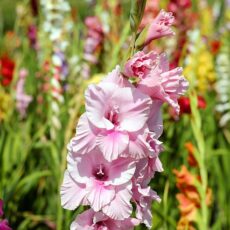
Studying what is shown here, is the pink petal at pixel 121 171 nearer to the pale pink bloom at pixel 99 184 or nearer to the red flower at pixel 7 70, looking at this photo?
the pale pink bloom at pixel 99 184

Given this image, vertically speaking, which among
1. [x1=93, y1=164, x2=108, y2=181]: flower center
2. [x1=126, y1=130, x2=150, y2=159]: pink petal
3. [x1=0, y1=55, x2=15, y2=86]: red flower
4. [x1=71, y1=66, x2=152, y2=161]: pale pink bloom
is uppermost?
[x1=0, y1=55, x2=15, y2=86]: red flower

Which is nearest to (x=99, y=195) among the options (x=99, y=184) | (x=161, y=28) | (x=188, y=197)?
(x=99, y=184)

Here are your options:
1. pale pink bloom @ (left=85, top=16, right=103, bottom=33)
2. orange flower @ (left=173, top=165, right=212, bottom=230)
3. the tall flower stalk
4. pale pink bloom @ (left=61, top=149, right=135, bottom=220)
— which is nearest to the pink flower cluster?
pale pink bloom @ (left=61, top=149, right=135, bottom=220)

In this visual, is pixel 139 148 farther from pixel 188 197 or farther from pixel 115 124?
pixel 188 197

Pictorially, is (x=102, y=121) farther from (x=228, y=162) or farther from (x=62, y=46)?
(x=62, y=46)

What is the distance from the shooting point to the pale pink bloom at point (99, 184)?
96cm

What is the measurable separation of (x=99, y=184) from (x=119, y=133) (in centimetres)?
9

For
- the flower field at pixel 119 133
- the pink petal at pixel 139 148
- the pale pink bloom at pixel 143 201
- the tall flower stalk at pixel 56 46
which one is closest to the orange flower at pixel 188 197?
the flower field at pixel 119 133

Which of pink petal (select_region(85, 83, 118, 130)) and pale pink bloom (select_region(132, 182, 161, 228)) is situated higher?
pink petal (select_region(85, 83, 118, 130))

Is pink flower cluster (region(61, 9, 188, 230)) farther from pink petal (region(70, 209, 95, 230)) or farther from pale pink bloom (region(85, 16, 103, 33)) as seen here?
pale pink bloom (region(85, 16, 103, 33))

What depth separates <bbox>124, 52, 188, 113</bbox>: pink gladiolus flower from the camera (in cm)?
95

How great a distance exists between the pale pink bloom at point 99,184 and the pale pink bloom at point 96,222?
20mm

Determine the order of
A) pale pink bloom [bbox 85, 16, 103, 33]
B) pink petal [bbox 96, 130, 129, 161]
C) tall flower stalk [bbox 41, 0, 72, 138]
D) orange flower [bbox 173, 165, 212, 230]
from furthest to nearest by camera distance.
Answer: pale pink bloom [bbox 85, 16, 103, 33], tall flower stalk [bbox 41, 0, 72, 138], orange flower [bbox 173, 165, 212, 230], pink petal [bbox 96, 130, 129, 161]

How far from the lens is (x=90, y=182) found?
3.26 ft
